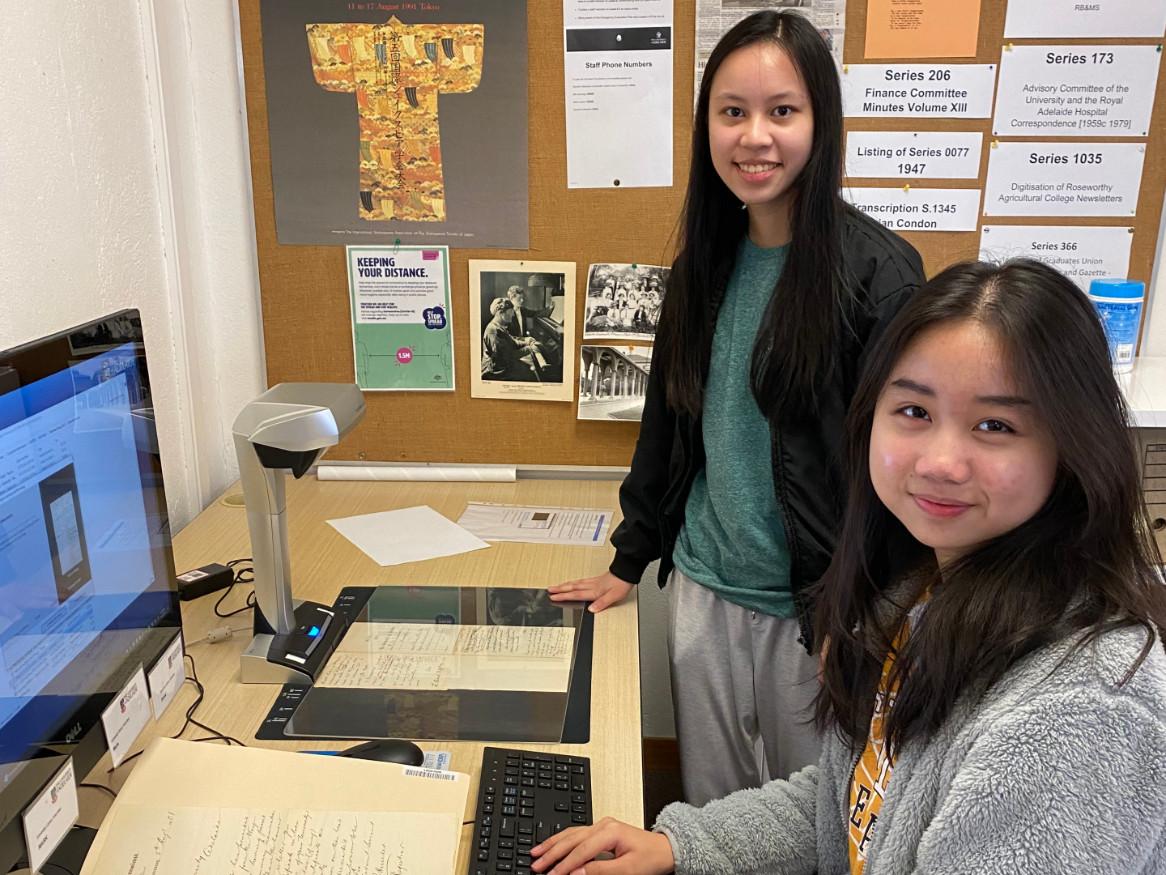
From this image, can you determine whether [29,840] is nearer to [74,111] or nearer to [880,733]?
[880,733]

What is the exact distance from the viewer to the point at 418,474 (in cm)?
184

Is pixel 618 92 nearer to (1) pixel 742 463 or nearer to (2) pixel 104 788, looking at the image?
(1) pixel 742 463

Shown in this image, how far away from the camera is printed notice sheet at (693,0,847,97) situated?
1642 mm

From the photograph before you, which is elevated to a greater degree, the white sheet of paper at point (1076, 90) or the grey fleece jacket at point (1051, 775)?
the white sheet of paper at point (1076, 90)

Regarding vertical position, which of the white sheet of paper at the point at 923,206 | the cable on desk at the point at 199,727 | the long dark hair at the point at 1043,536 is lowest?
the cable on desk at the point at 199,727

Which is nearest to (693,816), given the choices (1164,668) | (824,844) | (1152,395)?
(824,844)

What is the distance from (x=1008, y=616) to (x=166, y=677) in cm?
79

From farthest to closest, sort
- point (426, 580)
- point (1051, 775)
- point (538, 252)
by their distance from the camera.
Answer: point (538, 252) → point (426, 580) → point (1051, 775)

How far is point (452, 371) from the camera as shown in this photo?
1.84 meters

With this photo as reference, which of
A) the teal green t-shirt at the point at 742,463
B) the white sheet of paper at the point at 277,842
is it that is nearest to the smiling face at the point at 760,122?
the teal green t-shirt at the point at 742,463

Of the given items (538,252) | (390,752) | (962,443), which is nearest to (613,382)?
(538,252)

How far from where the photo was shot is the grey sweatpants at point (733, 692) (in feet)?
4.41

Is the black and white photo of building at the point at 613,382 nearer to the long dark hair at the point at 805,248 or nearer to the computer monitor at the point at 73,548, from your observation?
the long dark hair at the point at 805,248

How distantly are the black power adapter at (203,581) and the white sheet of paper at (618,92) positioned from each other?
0.94 meters
